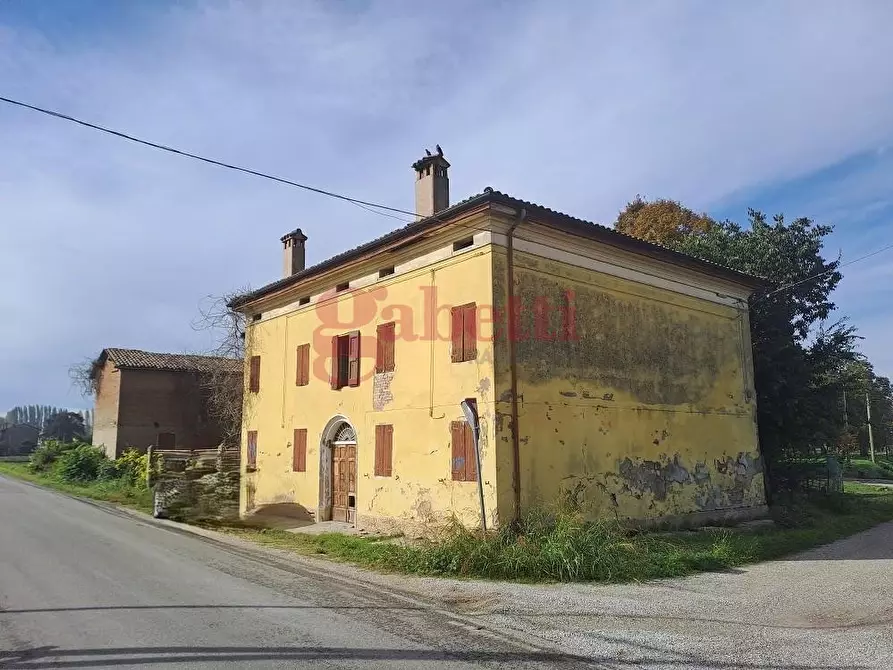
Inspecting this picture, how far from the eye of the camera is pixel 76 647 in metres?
5.81

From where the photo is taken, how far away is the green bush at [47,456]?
118ft

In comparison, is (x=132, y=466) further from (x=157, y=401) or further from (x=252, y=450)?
(x=252, y=450)

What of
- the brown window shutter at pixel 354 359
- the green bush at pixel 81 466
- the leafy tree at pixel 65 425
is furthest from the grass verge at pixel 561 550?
the leafy tree at pixel 65 425

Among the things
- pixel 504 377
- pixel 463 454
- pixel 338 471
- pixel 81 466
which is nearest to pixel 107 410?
pixel 81 466

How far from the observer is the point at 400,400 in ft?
46.9

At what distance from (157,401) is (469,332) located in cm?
2606

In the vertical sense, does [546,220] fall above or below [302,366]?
above

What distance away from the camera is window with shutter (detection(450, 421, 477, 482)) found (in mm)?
12312

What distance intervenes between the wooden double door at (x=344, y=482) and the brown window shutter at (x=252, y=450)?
3.83 meters

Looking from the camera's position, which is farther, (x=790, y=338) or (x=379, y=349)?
(x=790, y=338)

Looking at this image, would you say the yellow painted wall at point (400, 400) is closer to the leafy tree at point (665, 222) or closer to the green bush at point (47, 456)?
the leafy tree at point (665, 222)

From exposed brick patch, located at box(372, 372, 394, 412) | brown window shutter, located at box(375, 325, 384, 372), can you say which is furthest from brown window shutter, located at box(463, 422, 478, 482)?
brown window shutter, located at box(375, 325, 384, 372)

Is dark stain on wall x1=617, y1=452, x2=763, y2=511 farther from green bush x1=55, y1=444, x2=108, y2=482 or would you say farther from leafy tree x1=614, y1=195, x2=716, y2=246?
green bush x1=55, y1=444, x2=108, y2=482

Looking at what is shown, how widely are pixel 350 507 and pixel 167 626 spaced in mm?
9378
